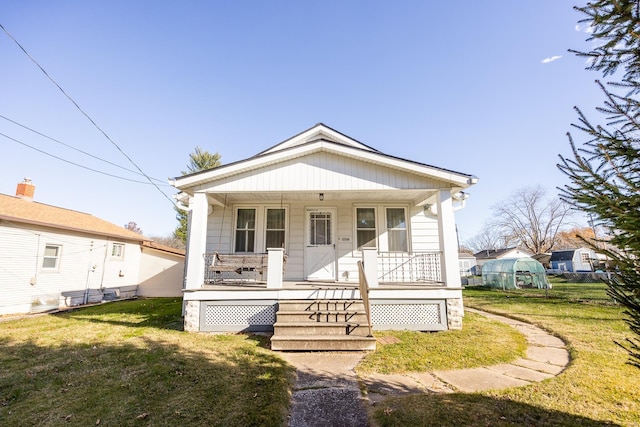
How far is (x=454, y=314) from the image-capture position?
643 centimetres

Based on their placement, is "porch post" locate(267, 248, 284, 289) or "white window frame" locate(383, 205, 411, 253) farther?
"white window frame" locate(383, 205, 411, 253)

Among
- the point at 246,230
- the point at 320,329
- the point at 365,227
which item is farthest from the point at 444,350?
the point at 246,230

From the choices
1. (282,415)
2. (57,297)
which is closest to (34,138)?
(57,297)

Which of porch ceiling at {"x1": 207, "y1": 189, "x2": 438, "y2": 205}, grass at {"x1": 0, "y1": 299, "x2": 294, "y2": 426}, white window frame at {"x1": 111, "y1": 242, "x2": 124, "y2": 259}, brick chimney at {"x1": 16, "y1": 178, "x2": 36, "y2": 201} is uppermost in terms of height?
brick chimney at {"x1": 16, "y1": 178, "x2": 36, "y2": 201}

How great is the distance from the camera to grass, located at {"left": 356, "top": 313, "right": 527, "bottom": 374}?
4.50 m

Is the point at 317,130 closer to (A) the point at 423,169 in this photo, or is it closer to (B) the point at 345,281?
(A) the point at 423,169

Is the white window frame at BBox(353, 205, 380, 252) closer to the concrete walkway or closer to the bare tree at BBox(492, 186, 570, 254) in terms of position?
the concrete walkway

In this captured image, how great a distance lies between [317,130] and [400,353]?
771 centimetres

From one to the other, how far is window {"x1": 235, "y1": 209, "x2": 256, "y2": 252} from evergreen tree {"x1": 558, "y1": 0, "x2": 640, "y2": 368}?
7.75 m

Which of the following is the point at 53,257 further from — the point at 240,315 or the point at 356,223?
the point at 356,223

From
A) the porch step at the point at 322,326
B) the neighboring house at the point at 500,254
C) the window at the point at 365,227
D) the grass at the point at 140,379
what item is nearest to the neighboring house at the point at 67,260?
the grass at the point at 140,379

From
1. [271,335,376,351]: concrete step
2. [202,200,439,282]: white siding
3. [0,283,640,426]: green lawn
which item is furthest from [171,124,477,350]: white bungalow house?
[202,200,439,282]: white siding

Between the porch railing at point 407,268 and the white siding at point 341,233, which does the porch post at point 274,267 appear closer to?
the white siding at point 341,233

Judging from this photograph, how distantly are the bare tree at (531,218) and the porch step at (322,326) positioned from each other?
43.6 meters
